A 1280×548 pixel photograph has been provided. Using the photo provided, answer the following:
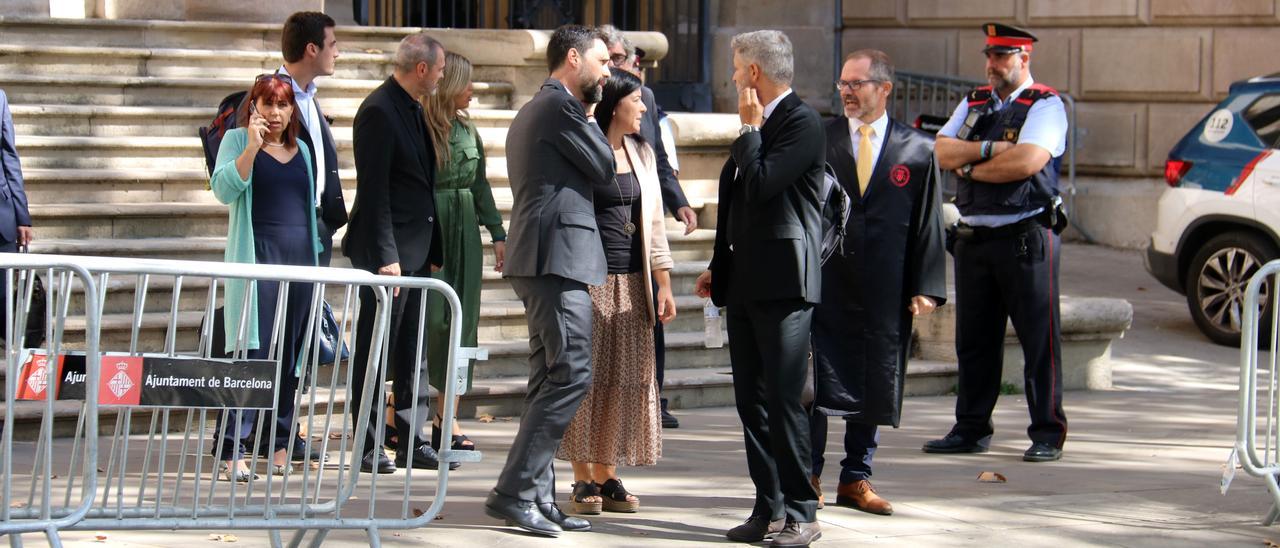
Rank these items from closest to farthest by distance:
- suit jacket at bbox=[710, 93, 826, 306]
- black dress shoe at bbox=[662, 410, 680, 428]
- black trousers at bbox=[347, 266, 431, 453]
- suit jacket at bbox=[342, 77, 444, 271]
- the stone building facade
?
1. suit jacket at bbox=[710, 93, 826, 306]
2. suit jacket at bbox=[342, 77, 444, 271]
3. black trousers at bbox=[347, 266, 431, 453]
4. black dress shoe at bbox=[662, 410, 680, 428]
5. the stone building facade

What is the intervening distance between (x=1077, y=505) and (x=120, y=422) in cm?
382

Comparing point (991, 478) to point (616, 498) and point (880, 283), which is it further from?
point (616, 498)

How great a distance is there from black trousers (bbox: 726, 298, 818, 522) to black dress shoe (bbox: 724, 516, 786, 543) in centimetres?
2

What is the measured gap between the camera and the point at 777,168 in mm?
6125

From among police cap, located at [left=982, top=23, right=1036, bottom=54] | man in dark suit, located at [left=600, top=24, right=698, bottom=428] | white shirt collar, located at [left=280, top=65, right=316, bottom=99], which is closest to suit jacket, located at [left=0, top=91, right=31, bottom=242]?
white shirt collar, located at [left=280, top=65, right=316, bottom=99]

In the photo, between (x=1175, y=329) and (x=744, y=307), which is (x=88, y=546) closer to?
(x=744, y=307)

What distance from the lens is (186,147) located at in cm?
1049

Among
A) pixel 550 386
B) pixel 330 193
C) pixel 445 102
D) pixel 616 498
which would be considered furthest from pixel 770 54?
pixel 330 193

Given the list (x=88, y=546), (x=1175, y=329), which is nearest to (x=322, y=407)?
(x=88, y=546)

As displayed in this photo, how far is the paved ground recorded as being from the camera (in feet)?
21.1

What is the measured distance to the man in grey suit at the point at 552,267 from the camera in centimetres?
629

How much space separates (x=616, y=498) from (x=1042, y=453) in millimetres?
2380

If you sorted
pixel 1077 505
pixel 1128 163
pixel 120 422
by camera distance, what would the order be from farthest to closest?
pixel 1128 163 → pixel 1077 505 → pixel 120 422

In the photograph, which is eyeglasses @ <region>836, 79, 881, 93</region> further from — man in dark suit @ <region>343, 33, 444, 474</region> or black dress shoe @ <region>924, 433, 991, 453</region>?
black dress shoe @ <region>924, 433, 991, 453</region>
